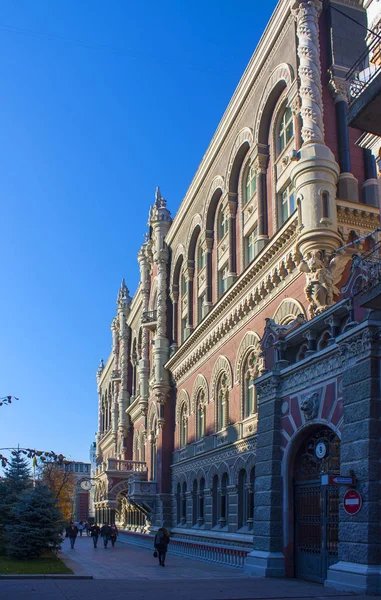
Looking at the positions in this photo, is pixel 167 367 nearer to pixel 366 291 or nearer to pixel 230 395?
pixel 230 395

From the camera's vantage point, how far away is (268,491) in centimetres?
1809

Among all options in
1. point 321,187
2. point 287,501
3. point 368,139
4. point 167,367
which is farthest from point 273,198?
point 167,367

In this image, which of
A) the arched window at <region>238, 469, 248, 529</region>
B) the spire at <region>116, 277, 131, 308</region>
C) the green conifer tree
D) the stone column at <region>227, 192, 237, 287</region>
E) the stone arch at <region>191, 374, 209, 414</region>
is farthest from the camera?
the spire at <region>116, 277, 131, 308</region>

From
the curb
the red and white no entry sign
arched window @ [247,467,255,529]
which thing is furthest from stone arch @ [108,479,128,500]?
the red and white no entry sign

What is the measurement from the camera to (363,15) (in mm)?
27766

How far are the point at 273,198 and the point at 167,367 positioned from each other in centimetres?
1900

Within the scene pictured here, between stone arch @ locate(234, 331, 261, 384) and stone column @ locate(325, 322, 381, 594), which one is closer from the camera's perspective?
stone column @ locate(325, 322, 381, 594)

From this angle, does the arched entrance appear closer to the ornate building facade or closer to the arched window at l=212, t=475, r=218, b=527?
the ornate building facade

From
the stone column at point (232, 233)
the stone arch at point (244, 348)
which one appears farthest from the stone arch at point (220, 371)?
the stone column at point (232, 233)

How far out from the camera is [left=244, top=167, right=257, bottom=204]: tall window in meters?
31.6

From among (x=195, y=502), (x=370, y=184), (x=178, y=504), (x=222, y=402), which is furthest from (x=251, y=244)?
(x=178, y=504)

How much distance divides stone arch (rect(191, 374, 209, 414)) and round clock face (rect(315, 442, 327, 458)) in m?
19.3

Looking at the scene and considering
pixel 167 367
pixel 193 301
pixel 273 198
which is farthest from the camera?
pixel 167 367

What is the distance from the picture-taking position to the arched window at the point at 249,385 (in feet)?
95.4
